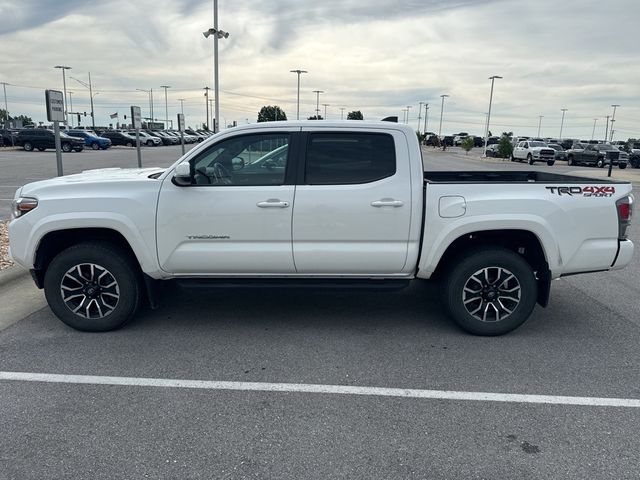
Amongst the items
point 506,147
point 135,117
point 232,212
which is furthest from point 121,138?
point 232,212

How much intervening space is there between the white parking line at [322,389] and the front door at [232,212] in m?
1.15

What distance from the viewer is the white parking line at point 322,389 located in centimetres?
363


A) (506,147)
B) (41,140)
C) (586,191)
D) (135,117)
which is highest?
(135,117)

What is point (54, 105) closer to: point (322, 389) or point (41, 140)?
point (322, 389)

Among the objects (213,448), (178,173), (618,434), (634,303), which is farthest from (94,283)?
(634,303)

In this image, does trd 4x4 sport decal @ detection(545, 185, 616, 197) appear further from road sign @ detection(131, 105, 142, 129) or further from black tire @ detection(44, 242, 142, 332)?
road sign @ detection(131, 105, 142, 129)

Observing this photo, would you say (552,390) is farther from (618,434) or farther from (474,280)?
(474,280)

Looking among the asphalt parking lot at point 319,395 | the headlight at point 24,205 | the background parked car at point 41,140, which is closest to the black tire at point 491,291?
the asphalt parking lot at point 319,395

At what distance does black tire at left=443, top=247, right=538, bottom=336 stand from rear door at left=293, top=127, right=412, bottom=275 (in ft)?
1.84

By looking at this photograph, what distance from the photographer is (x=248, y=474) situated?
9.28 ft

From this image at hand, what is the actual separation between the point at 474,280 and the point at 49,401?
3.56 metres

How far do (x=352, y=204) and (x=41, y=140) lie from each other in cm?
4138

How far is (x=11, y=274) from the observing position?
6273 millimetres

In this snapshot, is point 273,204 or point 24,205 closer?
point 273,204
